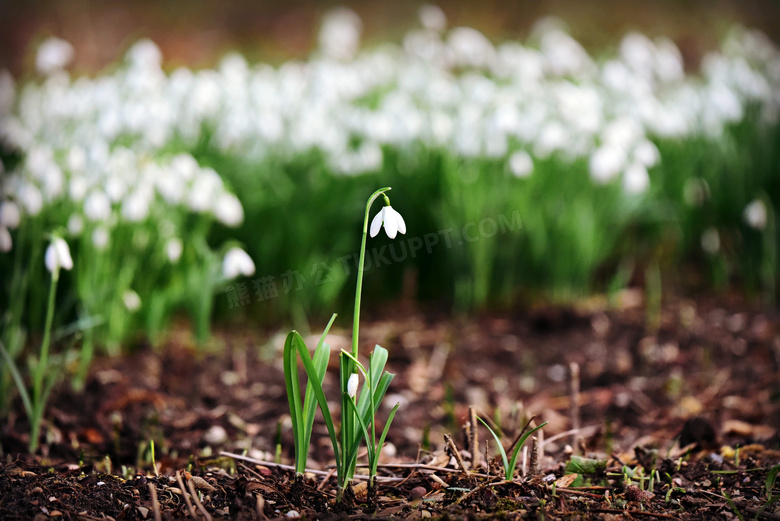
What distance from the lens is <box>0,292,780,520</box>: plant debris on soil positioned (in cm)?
153

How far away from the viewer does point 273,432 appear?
7.44 feet

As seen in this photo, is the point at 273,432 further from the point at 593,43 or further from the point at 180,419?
the point at 593,43

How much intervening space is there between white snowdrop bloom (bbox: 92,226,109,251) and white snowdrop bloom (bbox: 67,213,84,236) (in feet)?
0.22

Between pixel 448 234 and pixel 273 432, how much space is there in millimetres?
1618

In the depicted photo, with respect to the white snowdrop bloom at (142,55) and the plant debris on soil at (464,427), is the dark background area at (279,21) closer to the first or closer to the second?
the white snowdrop bloom at (142,55)

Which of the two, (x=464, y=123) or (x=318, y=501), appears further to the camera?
(x=464, y=123)

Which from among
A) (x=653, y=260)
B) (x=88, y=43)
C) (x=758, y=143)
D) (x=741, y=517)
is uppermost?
(x=88, y=43)

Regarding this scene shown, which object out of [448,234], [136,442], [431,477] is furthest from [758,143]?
[136,442]

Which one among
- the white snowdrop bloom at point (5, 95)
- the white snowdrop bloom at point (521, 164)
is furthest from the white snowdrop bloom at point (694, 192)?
the white snowdrop bloom at point (5, 95)

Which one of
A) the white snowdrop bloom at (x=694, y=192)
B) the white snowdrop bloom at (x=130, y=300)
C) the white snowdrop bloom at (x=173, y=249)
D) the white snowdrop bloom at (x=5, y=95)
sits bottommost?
the white snowdrop bloom at (x=130, y=300)

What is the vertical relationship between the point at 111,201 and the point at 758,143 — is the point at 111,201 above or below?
below

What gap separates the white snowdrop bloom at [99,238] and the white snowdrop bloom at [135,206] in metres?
0.14

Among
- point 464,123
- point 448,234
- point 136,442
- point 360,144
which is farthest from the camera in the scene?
point 360,144

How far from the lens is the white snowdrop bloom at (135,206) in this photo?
9.07 feet
